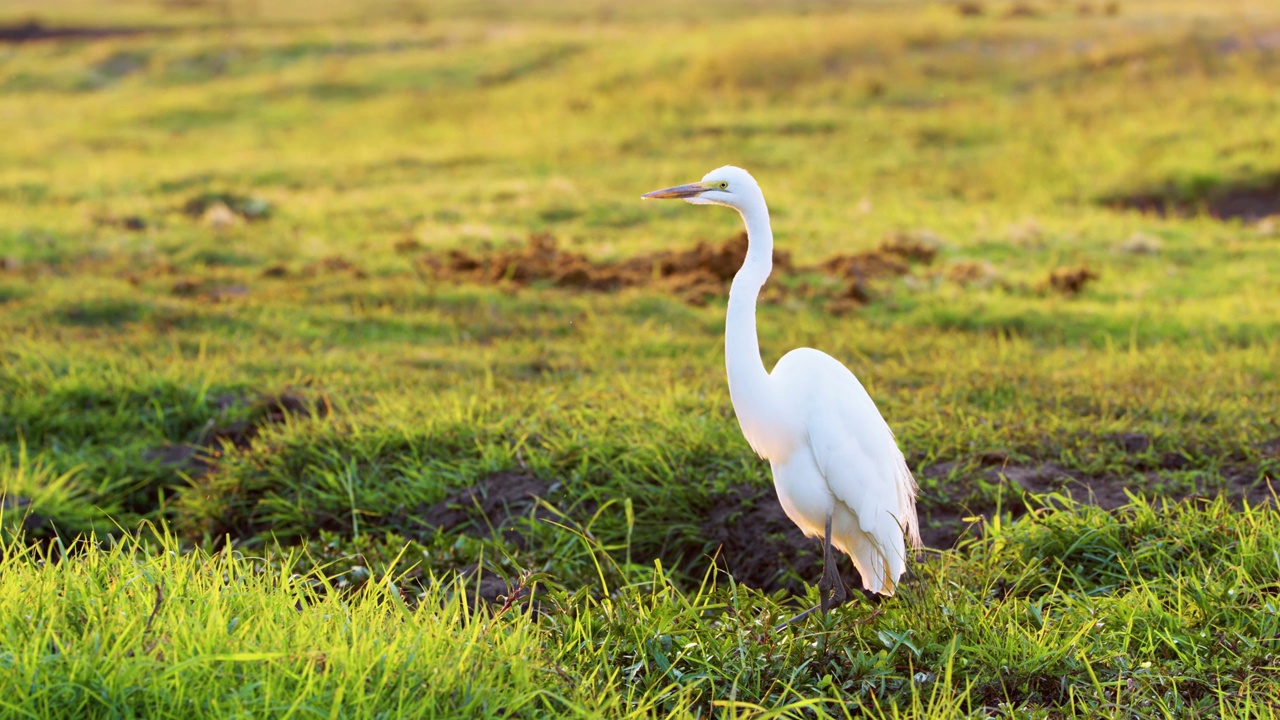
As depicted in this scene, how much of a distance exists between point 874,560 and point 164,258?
22.1ft

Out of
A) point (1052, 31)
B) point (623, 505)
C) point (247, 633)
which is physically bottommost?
point (623, 505)

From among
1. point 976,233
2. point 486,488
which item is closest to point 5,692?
point 486,488

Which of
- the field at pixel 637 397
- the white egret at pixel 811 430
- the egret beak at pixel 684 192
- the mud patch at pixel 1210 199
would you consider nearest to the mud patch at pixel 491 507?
the field at pixel 637 397

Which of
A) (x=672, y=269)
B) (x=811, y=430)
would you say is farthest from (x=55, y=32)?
(x=811, y=430)

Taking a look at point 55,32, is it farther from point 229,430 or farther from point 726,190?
point 726,190

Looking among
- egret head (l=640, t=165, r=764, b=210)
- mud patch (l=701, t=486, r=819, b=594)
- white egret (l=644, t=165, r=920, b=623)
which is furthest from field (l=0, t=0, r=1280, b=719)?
egret head (l=640, t=165, r=764, b=210)

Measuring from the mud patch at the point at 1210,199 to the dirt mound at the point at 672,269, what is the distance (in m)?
3.59

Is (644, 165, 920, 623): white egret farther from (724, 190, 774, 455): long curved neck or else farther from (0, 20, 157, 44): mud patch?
(0, 20, 157, 44): mud patch

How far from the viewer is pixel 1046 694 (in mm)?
2957

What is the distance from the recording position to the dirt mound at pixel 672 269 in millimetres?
7891

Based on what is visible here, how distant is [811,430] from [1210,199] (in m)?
9.07

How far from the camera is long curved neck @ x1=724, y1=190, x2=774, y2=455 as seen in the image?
3.27 meters

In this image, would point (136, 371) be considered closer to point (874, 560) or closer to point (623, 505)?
point (623, 505)

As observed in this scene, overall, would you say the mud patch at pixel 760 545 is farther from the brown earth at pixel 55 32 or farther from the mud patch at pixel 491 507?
the brown earth at pixel 55 32
